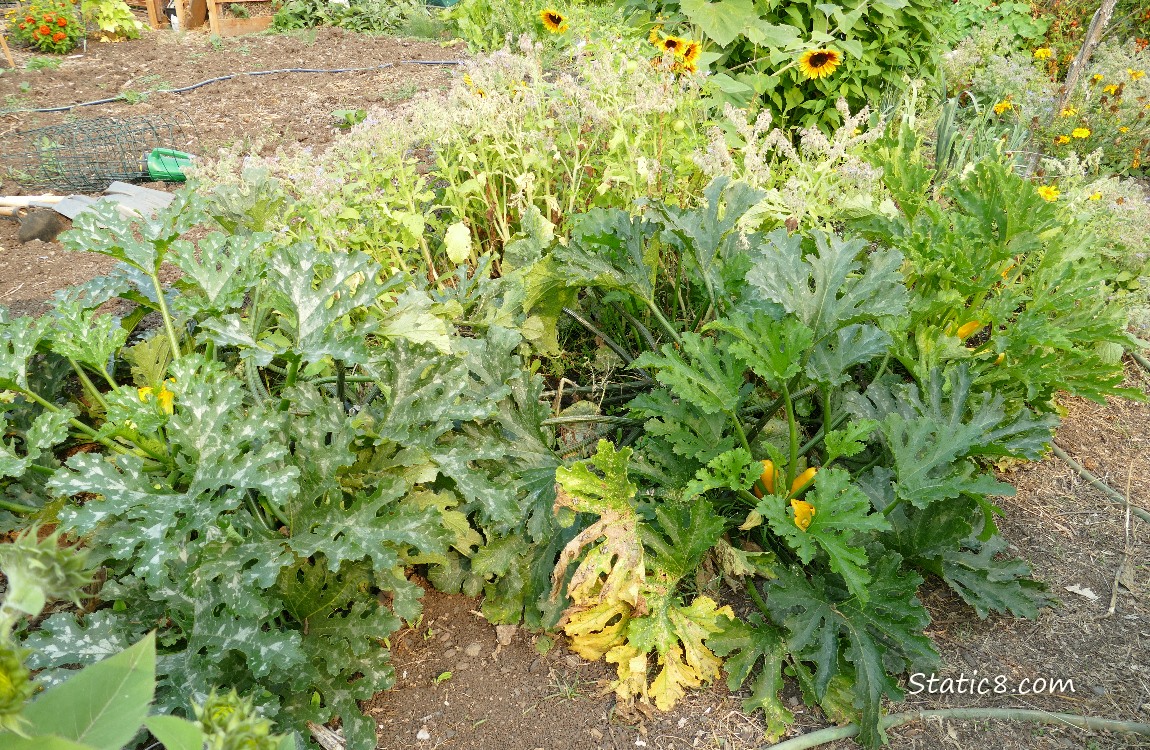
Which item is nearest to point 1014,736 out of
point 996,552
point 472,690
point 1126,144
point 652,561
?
point 996,552

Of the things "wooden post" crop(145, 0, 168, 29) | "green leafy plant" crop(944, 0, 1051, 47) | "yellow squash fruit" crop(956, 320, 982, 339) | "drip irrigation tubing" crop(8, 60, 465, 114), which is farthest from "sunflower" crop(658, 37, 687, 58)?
"wooden post" crop(145, 0, 168, 29)

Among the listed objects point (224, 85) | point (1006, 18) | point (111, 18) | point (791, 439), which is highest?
point (111, 18)

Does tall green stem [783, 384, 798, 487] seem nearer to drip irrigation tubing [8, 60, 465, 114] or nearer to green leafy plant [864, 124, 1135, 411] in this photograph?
green leafy plant [864, 124, 1135, 411]

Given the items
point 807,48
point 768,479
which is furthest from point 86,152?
point 768,479

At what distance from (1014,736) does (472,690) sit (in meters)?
1.35

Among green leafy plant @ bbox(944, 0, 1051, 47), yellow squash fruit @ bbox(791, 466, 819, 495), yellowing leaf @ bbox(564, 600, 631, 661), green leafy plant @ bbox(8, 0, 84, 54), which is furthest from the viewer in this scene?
green leafy plant @ bbox(8, 0, 84, 54)

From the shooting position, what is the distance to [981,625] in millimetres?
2143

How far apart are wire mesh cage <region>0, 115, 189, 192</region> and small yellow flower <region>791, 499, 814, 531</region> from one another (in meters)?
4.43

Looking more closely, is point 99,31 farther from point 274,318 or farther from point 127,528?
point 127,528

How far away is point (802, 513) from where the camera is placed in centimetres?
Result: 199

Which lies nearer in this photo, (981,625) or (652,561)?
(652,561)

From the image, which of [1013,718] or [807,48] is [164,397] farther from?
[807,48]

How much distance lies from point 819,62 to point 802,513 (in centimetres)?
299

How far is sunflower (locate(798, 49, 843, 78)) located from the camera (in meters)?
4.03
